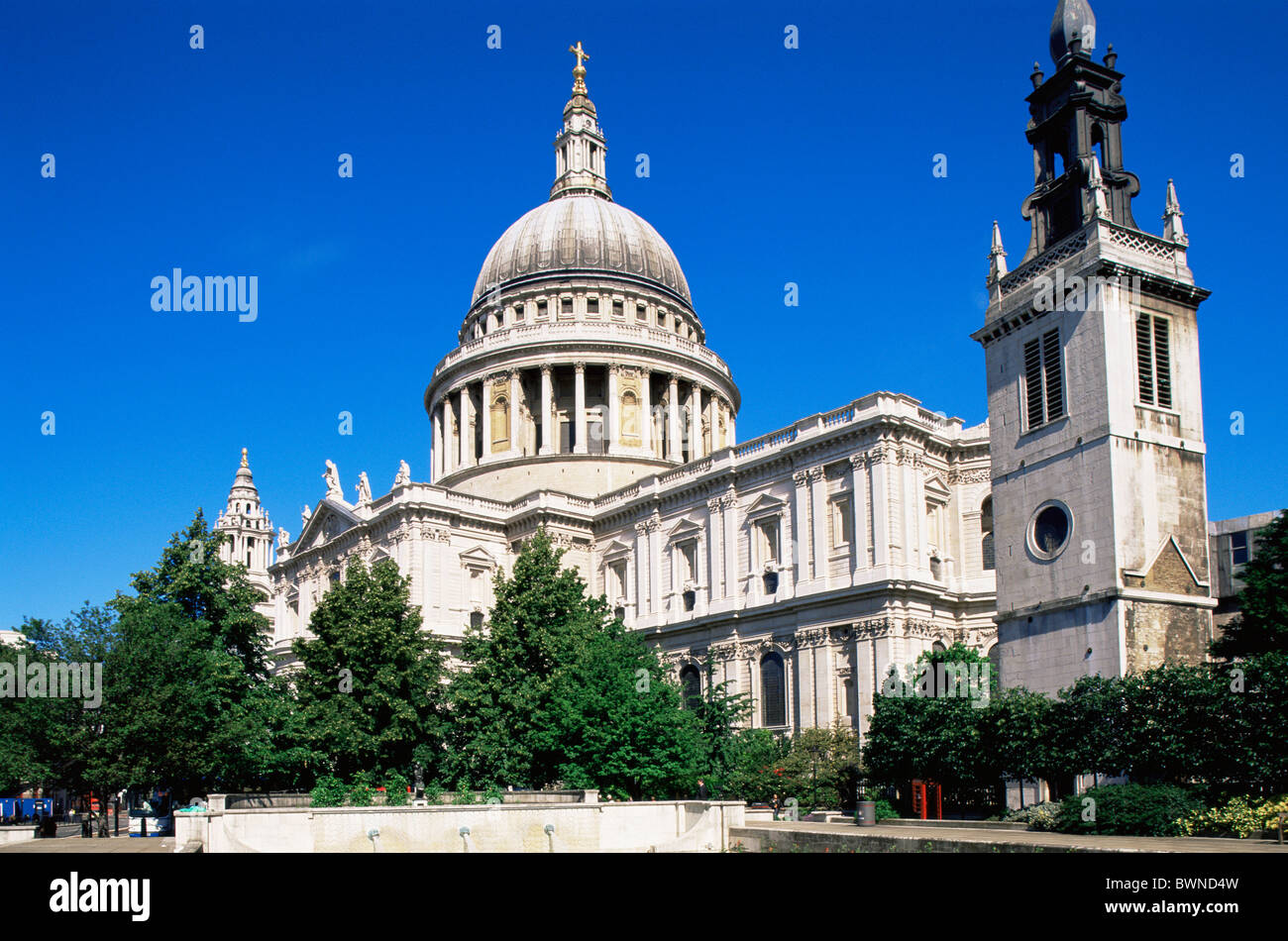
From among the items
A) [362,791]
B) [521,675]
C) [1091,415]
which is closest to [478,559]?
[521,675]

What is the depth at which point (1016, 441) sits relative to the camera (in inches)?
1377

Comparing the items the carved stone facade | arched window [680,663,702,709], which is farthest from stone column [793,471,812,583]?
arched window [680,663,702,709]

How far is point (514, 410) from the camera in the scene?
82000 millimetres

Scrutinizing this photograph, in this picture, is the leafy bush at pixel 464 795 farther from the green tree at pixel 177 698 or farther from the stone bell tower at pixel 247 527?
the stone bell tower at pixel 247 527

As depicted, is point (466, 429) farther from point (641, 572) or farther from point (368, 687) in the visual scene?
point (368, 687)

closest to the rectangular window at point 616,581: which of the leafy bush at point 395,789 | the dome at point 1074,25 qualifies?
the leafy bush at point 395,789

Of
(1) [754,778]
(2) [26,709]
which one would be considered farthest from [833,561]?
(2) [26,709]

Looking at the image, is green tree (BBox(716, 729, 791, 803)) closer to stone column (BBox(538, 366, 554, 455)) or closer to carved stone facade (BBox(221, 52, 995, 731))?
carved stone facade (BBox(221, 52, 995, 731))

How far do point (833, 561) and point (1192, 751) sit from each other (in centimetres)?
2719

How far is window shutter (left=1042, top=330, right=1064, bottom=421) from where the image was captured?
1324 inches

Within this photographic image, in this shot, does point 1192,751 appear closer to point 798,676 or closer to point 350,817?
point 350,817

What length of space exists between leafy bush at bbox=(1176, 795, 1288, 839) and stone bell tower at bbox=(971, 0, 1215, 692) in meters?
4.95

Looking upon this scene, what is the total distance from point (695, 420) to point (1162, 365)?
2107 inches
